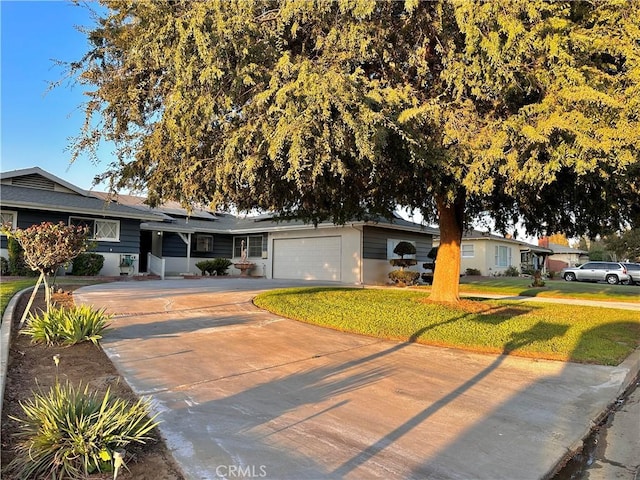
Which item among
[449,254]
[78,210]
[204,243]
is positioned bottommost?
[449,254]

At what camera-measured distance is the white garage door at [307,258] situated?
77.2 ft

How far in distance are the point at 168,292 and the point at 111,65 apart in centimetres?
705

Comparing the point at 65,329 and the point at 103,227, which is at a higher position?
the point at 103,227

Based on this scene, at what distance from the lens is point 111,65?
29.2 feet

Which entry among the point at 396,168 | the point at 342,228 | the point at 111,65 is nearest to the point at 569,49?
the point at 396,168

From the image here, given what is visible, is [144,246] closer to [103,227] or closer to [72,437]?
[103,227]

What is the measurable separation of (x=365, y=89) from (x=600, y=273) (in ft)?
109

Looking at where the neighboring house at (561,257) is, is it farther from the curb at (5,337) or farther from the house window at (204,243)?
the curb at (5,337)

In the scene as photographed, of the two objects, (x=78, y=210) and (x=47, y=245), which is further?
(x=78, y=210)

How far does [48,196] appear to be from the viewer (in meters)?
19.5

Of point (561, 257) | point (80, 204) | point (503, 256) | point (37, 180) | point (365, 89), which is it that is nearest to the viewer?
point (365, 89)

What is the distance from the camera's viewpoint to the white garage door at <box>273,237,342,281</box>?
23531 mm

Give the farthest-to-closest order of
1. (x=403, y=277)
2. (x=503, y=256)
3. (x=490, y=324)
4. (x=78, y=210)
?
(x=503, y=256), (x=403, y=277), (x=78, y=210), (x=490, y=324)

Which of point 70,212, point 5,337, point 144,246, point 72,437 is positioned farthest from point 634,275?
point 72,437
